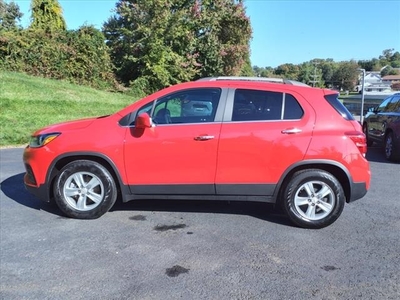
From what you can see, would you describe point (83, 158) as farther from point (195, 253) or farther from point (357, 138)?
Answer: point (357, 138)

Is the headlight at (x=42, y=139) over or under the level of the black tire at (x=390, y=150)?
over

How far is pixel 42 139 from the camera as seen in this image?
471cm

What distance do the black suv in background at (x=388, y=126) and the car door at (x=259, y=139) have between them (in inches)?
199

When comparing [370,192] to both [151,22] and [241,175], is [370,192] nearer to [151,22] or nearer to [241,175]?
[241,175]

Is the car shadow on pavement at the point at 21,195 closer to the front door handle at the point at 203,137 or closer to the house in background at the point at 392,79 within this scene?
the front door handle at the point at 203,137

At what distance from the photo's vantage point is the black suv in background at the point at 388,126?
8.45m

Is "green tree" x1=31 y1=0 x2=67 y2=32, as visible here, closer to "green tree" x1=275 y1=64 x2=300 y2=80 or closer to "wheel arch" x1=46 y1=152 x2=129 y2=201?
"wheel arch" x1=46 y1=152 x2=129 y2=201

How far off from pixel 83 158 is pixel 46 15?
846 inches

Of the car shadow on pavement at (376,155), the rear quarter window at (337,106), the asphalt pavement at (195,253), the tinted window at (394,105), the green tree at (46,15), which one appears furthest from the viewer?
the green tree at (46,15)

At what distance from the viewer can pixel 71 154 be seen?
455cm

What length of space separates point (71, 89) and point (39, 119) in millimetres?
6503

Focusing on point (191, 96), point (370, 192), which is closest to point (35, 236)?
point (191, 96)

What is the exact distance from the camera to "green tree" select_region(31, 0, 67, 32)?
73.6 feet

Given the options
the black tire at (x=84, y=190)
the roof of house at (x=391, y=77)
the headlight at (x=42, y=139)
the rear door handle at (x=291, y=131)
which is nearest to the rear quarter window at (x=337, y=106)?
the rear door handle at (x=291, y=131)
